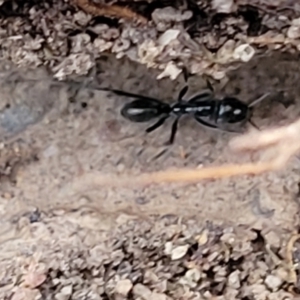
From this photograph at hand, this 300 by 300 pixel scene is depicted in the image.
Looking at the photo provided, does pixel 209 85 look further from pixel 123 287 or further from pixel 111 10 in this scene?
pixel 123 287

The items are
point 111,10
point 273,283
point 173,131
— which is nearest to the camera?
point 111,10

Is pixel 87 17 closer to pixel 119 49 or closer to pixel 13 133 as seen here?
pixel 119 49

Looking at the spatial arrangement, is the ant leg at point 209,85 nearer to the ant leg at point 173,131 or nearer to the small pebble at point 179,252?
the ant leg at point 173,131

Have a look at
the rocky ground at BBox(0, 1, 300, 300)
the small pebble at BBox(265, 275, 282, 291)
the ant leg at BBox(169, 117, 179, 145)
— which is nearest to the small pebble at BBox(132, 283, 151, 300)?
the rocky ground at BBox(0, 1, 300, 300)

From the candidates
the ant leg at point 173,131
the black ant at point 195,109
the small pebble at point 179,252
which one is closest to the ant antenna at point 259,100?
the black ant at point 195,109

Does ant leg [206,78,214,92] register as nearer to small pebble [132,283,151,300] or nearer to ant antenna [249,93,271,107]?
ant antenna [249,93,271,107]

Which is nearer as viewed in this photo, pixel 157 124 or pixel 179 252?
pixel 179 252

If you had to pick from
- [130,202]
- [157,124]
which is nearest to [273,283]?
[130,202]

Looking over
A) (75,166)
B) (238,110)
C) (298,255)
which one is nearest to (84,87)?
(75,166)
